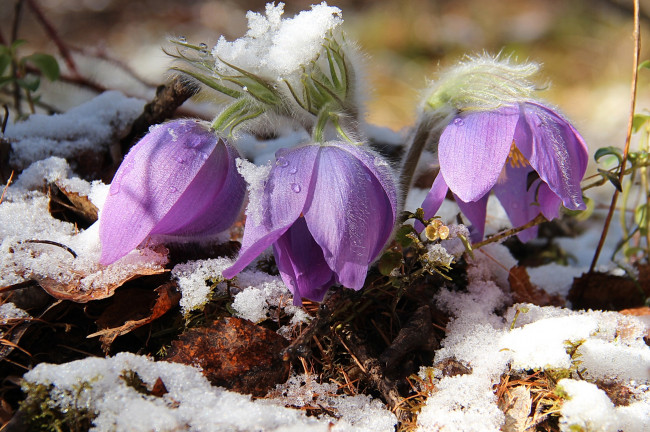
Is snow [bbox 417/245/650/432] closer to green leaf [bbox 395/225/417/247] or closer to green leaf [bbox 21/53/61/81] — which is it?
green leaf [bbox 395/225/417/247]

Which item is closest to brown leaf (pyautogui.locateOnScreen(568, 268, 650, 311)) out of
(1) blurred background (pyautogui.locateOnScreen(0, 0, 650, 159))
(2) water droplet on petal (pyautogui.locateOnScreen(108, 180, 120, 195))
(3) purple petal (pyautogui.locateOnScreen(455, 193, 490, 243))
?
(3) purple petal (pyautogui.locateOnScreen(455, 193, 490, 243))

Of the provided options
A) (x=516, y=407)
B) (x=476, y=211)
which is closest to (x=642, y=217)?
(x=476, y=211)

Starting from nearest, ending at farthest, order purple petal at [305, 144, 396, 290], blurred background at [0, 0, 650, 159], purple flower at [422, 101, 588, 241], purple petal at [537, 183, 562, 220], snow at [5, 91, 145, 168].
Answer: purple petal at [305, 144, 396, 290]
purple flower at [422, 101, 588, 241]
purple petal at [537, 183, 562, 220]
snow at [5, 91, 145, 168]
blurred background at [0, 0, 650, 159]

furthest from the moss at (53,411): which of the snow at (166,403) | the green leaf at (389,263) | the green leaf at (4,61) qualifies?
the green leaf at (4,61)

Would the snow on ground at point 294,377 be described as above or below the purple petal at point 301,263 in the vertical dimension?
below

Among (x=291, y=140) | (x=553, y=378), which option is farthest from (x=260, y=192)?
(x=291, y=140)

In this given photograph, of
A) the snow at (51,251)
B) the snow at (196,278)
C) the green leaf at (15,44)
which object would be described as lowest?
the snow at (196,278)

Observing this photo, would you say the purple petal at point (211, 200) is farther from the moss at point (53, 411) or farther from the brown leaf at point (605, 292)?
the brown leaf at point (605, 292)
